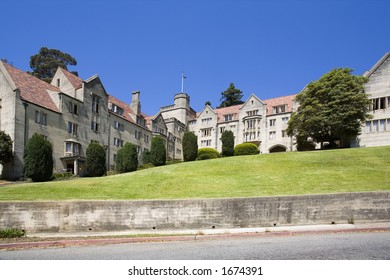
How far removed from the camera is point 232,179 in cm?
2320

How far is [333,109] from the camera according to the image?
3897 cm

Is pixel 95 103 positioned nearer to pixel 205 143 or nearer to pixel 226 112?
pixel 205 143

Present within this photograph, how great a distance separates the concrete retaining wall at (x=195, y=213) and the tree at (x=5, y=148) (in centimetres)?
1783

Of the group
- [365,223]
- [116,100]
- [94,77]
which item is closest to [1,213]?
[365,223]

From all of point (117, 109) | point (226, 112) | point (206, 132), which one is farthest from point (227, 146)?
point (117, 109)

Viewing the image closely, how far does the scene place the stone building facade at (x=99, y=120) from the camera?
104 feet

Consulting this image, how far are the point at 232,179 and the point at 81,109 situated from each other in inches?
1109

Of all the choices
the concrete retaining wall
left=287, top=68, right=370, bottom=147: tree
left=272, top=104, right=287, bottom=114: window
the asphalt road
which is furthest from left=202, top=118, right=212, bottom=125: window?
the asphalt road

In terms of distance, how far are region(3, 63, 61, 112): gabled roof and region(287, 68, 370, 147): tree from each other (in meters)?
36.5

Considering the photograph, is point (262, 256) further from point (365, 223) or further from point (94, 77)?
point (94, 77)

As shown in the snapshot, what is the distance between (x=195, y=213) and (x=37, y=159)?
905 inches

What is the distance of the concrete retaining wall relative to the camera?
13.4m

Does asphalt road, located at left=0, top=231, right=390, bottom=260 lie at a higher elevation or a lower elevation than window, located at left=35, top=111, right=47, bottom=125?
lower

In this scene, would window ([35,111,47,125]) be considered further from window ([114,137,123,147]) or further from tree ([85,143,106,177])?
window ([114,137,123,147])
